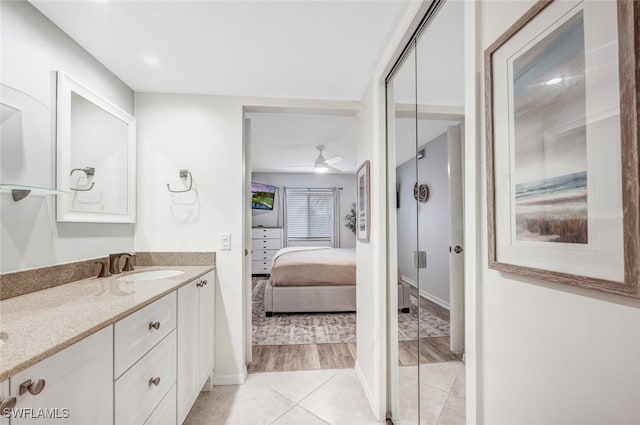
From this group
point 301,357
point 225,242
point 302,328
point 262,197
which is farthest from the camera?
point 262,197

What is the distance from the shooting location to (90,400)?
925 millimetres

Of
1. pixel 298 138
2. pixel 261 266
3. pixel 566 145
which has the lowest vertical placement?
pixel 261 266

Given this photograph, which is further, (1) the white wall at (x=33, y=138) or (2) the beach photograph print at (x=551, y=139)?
(1) the white wall at (x=33, y=138)

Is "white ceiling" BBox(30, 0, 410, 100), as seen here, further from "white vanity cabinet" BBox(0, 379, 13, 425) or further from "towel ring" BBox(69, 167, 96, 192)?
"white vanity cabinet" BBox(0, 379, 13, 425)

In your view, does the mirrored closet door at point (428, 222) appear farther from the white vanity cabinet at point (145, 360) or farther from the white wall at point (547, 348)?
the white vanity cabinet at point (145, 360)

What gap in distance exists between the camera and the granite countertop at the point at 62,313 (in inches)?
29.4

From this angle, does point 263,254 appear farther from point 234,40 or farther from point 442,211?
point 442,211

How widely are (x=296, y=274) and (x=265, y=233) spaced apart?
2.92 meters

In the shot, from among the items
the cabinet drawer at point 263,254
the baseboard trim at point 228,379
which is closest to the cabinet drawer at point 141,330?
the baseboard trim at point 228,379

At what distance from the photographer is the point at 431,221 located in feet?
4.48

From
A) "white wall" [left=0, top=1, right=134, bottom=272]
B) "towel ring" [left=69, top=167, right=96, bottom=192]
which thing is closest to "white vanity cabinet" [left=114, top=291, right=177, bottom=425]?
"white wall" [left=0, top=1, right=134, bottom=272]

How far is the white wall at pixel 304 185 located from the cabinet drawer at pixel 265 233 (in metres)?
0.29

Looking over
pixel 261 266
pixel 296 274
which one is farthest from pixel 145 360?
pixel 261 266

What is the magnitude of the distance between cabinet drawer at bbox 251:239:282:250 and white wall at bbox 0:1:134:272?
485cm
